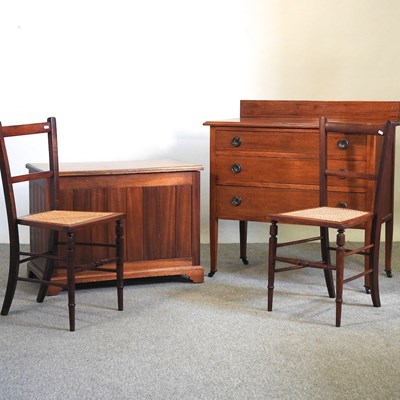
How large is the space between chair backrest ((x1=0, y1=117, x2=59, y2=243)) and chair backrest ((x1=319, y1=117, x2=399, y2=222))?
1.29m

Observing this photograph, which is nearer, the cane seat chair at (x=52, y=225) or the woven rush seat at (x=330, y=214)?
the cane seat chair at (x=52, y=225)

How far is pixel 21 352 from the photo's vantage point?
3.62m

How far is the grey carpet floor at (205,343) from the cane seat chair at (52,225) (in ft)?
0.53

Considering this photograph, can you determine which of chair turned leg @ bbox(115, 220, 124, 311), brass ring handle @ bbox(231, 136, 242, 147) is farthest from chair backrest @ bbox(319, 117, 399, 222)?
chair turned leg @ bbox(115, 220, 124, 311)

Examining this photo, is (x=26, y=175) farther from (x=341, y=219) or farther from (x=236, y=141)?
(x=341, y=219)

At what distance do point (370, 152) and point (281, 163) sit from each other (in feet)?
1.59

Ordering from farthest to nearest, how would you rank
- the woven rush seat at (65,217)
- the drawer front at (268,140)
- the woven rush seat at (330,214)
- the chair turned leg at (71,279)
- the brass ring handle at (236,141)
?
the brass ring handle at (236,141)
the drawer front at (268,140)
the woven rush seat at (330,214)
the woven rush seat at (65,217)
the chair turned leg at (71,279)

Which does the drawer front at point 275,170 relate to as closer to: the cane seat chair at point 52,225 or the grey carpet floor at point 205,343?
the grey carpet floor at point 205,343

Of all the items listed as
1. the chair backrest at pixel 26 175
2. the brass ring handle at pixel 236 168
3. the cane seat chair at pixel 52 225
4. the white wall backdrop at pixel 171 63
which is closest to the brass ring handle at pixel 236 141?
the brass ring handle at pixel 236 168

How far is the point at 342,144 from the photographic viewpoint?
4.64m

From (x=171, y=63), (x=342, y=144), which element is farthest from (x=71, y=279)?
(x=171, y=63)

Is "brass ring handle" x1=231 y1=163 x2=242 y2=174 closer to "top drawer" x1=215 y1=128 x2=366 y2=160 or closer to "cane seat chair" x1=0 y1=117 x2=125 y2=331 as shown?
"top drawer" x1=215 y1=128 x2=366 y2=160

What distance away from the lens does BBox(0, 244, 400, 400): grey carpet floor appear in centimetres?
322

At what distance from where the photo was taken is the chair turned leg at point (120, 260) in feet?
13.8
